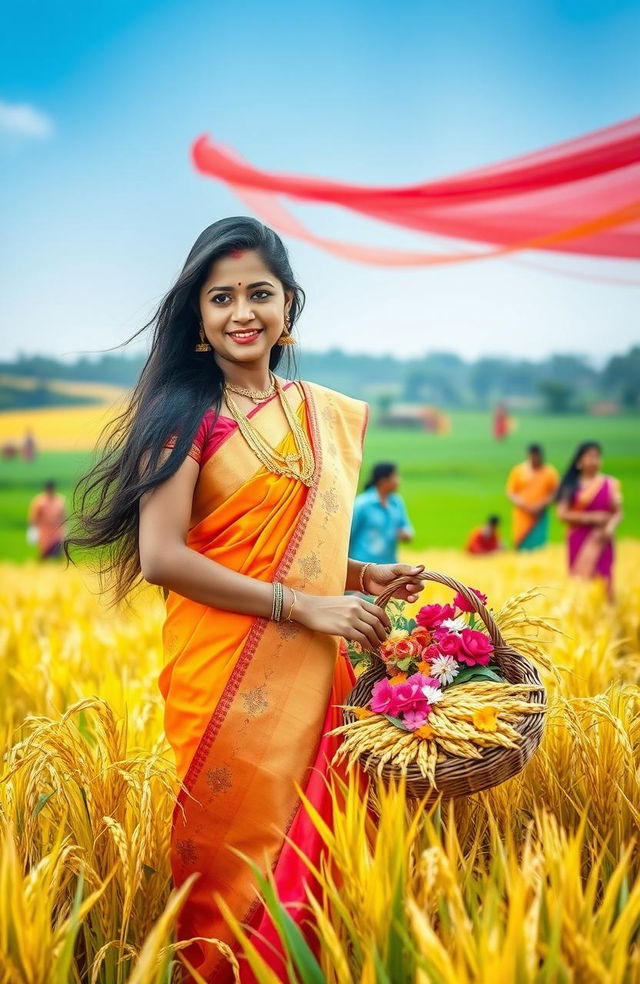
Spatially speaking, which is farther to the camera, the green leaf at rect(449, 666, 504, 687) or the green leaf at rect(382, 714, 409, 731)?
the green leaf at rect(449, 666, 504, 687)

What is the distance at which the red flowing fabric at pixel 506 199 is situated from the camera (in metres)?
4.43

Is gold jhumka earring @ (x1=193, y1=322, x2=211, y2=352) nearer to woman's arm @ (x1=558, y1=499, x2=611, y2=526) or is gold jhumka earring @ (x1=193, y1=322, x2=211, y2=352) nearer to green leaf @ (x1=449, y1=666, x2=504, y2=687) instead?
green leaf @ (x1=449, y1=666, x2=504, y2=687)

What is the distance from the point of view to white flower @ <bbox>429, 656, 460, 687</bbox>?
1.90 metres

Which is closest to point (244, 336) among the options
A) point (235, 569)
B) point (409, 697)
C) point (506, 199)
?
point (235, 569)

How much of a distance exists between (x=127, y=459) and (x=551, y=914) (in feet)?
3.85

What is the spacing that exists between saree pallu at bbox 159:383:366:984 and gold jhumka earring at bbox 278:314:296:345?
28 cm

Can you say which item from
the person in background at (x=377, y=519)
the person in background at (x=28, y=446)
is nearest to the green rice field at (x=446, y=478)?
the person in background at (x=28, y=446)

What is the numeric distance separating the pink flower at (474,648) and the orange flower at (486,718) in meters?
0.18

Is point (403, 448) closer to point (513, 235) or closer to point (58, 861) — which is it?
point (513, 235)

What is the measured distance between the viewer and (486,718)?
5.64ft

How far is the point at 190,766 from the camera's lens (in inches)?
78.5

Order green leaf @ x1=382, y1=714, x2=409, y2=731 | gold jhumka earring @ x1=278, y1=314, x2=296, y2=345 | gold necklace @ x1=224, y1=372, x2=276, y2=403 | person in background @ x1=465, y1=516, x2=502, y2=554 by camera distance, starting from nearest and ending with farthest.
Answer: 1. green leaf @ x1=382, y1=714, x2=409, y2=731
2. gold necklace @ x1=224, y1=372, x2=276, y2=403
3. gold jhumka earring @ x1=278, y1=314, x2=296, y2=345
4. person in background @ x1=465, y1=516, x2=502, y2=554

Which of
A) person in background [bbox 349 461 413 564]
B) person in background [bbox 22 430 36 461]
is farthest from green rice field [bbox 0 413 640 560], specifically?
person in background [bbox 349 461 413 564]

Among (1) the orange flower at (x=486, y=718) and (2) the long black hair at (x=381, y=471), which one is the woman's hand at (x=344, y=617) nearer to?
(1) the orange flower at (x=486, y=718)
